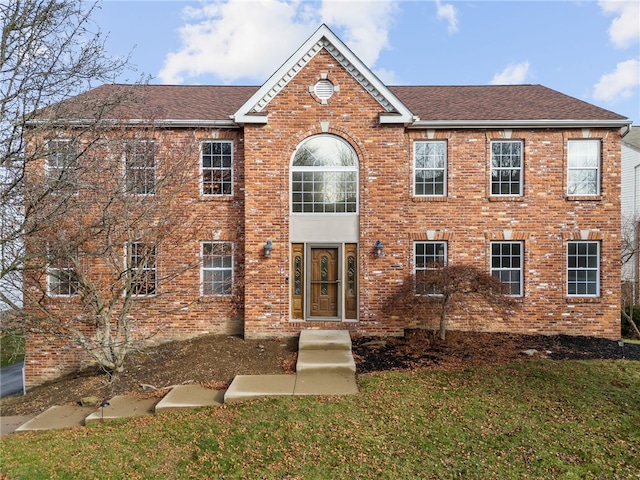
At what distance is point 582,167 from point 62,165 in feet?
43.0

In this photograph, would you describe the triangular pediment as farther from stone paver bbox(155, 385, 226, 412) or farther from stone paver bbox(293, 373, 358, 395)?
stone paver bbox(155, 385, 226, 412)

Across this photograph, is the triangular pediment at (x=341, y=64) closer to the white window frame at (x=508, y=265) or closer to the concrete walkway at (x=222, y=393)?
the white window frame at (x=508, y=265)

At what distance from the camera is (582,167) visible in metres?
11.1

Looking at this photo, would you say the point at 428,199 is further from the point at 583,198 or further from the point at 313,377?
the point at 313,377

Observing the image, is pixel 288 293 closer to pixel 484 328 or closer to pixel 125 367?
pixel 125 367

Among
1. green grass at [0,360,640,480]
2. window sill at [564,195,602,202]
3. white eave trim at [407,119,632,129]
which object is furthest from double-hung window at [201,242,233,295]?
window sill at [564,195,602,202]

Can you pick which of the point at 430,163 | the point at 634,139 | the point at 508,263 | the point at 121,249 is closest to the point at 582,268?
the point at 508,263

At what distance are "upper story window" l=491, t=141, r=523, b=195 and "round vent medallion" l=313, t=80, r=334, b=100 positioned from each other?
5230 mm

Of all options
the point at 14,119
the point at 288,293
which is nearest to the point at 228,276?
the point at 288,293

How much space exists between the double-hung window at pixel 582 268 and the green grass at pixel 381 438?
442 cm

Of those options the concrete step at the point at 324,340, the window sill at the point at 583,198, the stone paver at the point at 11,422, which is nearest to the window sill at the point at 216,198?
the concrete step at the point at 324,340

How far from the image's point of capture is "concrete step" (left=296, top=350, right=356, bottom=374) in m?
7.96

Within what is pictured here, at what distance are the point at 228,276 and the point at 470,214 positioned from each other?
7634 mm

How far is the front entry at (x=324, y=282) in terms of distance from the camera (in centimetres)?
1052
